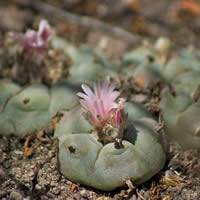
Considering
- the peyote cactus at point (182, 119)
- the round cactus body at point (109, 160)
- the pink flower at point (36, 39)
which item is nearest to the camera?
the round cactus body at point (109, 160)

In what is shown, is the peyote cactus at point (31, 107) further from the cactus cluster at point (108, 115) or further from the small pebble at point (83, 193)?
the small pebble at point (83, 193)

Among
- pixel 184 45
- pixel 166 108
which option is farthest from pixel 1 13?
pixel 166 108

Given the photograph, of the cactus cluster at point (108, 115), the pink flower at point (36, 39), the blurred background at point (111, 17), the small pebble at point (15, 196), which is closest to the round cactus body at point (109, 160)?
the cactus cluster at point (108, 115)

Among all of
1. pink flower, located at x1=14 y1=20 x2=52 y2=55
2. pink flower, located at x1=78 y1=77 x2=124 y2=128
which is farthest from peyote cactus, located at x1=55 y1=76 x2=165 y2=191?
pink flower, located at x1=14 y1=20 x2=52 y2=55

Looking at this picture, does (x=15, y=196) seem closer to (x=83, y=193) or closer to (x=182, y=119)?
(x=83, y=193)

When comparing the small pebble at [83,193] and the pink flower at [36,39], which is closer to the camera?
the small pebble at [83,193]

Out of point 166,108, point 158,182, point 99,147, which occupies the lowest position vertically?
point 158,182

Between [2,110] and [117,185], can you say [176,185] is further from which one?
[2,110]

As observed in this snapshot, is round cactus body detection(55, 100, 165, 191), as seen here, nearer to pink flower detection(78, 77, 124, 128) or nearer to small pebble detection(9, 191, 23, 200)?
pink flower detection(78, 77, 124, 128)
